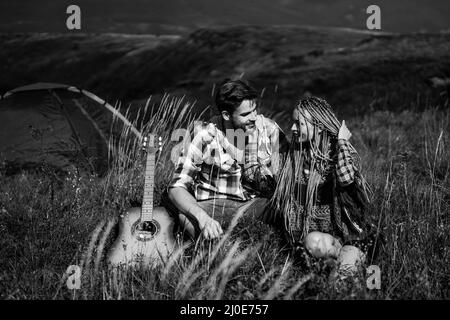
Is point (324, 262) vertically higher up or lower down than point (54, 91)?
lower down

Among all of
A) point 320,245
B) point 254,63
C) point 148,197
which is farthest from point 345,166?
point 254,63

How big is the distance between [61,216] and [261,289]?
6.22 feet

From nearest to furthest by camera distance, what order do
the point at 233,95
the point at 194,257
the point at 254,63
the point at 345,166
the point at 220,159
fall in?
the point at 345,166 → the point at 194,257 → the point at 233,95 → the point at 220,159 → the point at 254,63

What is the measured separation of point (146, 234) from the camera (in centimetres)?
338

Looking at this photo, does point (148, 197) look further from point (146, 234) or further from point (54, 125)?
point (54, 125)

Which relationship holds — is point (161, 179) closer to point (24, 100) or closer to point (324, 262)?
point (324, 262)

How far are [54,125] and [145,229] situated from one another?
309 centimetres

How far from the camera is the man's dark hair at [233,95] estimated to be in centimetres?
325

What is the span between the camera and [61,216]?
3729 mm

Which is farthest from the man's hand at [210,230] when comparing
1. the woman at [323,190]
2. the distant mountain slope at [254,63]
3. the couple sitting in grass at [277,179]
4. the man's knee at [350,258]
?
the distant mountain slope at [254,63]

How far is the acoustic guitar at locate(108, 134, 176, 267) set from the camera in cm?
317

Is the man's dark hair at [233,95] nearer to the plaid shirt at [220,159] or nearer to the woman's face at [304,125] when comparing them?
the plaid shirt at [220,159]

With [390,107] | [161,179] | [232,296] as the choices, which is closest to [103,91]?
[390,107]

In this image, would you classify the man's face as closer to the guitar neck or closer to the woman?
the woman
